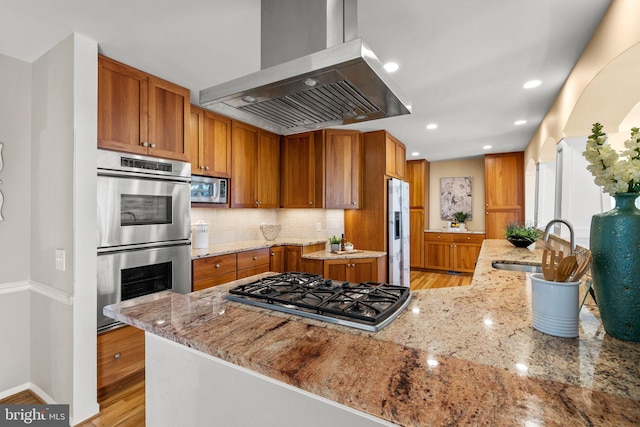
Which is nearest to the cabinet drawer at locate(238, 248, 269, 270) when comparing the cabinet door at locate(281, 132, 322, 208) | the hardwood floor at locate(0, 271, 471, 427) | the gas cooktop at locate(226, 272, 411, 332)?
the cabinet door at locate(281, 132, 322, 208)

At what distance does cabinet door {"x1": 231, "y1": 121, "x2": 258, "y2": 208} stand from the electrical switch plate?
5.79ft

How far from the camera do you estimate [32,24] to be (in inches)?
72.9

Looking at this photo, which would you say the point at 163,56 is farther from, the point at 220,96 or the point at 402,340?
the point at 402,340

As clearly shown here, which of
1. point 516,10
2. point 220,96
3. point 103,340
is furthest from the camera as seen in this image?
point 103,340

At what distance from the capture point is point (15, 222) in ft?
7.54

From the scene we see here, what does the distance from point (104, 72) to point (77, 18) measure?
426mm

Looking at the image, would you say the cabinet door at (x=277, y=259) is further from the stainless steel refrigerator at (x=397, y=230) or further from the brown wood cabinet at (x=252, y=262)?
the stainless steel refrigerator at (x=397, y=230)

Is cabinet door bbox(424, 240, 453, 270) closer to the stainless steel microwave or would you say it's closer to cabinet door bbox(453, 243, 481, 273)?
Result: cabinet door bbox(453, 243, 481, 273)

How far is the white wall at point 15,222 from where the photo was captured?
2.24m

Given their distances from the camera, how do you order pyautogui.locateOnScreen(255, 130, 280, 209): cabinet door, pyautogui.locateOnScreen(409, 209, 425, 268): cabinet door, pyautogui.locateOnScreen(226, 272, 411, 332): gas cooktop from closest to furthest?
pyautogui.locateOnScreen(226, 272, 411, 332): gas cooktop < pyautogui.locateOnScreen(255, 130, 280, 209): cabinet door < pyautogui.locateOnScreen(409, 209, 425, 268): cabinet door

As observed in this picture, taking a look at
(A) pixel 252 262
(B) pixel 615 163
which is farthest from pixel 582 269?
(A) pixel 252 262

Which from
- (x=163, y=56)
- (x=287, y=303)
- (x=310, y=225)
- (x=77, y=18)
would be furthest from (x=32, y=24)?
(x=310, y=225)

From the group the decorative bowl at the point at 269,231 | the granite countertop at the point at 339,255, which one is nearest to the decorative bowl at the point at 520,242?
the granite countertop at the point at 339,255

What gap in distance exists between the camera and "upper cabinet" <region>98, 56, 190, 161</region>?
7.16 ft
